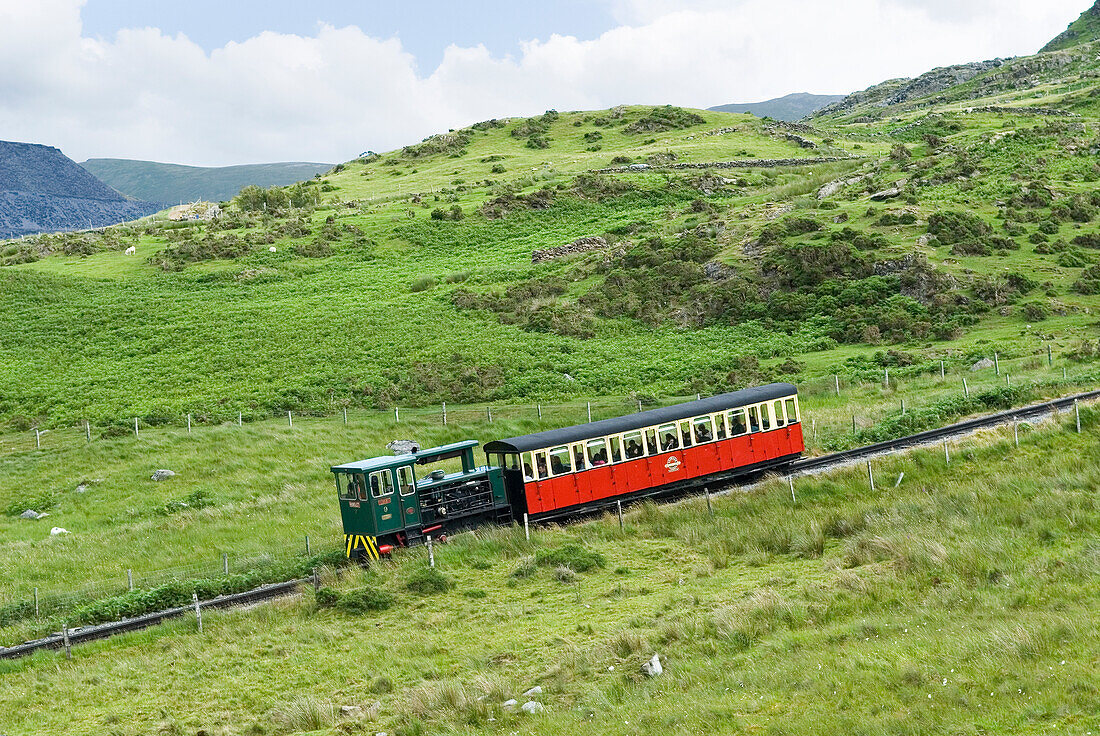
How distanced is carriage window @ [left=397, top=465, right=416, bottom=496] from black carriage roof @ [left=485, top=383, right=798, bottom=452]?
2710 mm

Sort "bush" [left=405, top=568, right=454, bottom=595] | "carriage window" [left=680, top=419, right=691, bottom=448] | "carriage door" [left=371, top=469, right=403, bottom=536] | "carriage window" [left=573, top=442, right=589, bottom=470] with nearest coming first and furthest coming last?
"bush" [left=405, top=568, right=454, bottom=595], "carriage door" [left=371, top=469, right=403, bottom=536], "carriage window" [left=573, top=442, right=589, bottom=470], "carriage window" [left=680, top=419, right=691, bottom=448]

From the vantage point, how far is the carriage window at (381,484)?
27.5 metres

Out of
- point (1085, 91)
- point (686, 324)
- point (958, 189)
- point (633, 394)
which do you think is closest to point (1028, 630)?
point (633, 394)

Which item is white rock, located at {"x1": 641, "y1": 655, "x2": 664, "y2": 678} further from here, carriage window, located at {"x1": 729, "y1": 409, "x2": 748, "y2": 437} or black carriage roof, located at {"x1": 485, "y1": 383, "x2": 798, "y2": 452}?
carriage window, located at {"x1": 729, "y1": 409, "x2": 748, "y2": 437}

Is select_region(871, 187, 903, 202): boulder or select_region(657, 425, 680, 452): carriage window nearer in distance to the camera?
select_region(657, 425, 680, 452): carriage window

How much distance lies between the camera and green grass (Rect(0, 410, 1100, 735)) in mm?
13898

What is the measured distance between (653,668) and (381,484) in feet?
43.3

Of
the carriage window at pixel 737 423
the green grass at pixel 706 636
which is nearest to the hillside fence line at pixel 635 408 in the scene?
the carriage window at pixel 737 423

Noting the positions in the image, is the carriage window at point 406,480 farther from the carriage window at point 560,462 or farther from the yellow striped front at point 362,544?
the carriage window at point 560,462

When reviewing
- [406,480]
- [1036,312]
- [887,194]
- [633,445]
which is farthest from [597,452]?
[887,194]

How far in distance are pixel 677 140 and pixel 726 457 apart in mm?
85428

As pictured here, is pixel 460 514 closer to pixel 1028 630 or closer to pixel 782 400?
pixel 782 400

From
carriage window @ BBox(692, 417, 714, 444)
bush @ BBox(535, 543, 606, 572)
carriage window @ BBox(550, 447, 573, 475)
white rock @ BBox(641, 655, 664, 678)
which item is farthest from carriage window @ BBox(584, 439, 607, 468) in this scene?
white rock @ BBox(641, 655, 664, 678)

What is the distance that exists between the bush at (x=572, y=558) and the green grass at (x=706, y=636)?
136 mm
